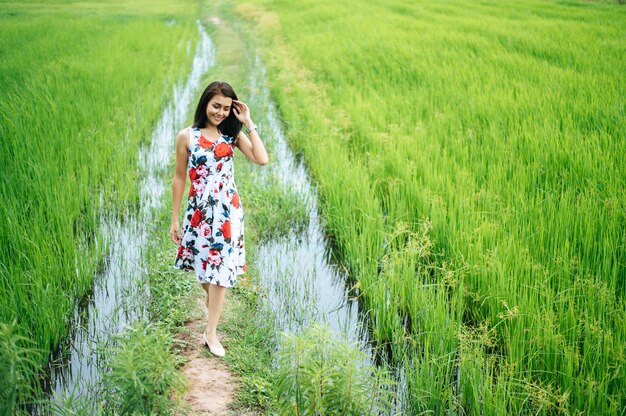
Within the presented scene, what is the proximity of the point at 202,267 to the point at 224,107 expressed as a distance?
33.0 inches

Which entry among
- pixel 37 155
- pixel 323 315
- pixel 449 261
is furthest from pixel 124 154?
pixel 449 261

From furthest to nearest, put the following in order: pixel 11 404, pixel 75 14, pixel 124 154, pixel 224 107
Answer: pixel 75 14, pixel 124 154, pixel 224 107, pixel 11 404

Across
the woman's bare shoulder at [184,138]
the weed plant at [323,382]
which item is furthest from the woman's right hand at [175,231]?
the weed plant at [323,382]

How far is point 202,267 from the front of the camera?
263 centimetres

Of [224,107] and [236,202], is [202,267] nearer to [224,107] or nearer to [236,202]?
[236,202]

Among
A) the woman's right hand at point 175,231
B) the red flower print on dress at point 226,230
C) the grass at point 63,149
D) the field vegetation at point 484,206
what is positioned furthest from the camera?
the grass at point 63,149

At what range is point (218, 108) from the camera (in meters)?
2.55

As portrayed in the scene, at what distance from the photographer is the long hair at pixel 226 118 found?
2.51 m

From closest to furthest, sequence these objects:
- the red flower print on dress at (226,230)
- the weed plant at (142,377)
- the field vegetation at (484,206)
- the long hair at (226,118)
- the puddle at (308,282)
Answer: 1. the weed plant at (142,377)
2. the field vegetation at (484,206)
3. the long hair at (226,118)
4. the red flower print on dress at (226,230)
5. the puddle at (308,282)

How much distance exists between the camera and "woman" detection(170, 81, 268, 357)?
2596 mm

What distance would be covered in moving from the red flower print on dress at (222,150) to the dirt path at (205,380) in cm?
106

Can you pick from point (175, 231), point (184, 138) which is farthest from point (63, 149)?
point (184, 138)

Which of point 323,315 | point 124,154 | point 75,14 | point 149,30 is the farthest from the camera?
point 75,14

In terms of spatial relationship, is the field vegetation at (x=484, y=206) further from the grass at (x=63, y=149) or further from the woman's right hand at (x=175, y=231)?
the grass at (x=63, y=149)
